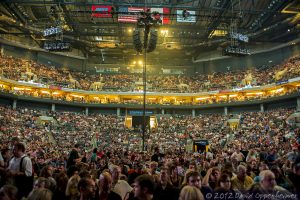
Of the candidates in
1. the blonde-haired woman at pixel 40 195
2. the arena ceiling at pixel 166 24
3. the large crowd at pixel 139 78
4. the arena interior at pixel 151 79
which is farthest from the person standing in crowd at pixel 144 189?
the large crowd at pixel 139 78

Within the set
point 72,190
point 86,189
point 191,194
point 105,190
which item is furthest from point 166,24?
point 191,194

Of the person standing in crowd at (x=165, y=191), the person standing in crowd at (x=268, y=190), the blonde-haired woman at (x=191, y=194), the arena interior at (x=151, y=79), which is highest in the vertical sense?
the arena interior at (x=151, y=79)

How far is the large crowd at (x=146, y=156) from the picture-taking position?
4441 millimetres

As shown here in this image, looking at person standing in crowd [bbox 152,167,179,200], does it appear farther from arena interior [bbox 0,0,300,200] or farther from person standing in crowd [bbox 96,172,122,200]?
arena interior [bbox 0,0,300,200]

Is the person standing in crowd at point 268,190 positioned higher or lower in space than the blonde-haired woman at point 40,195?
lower

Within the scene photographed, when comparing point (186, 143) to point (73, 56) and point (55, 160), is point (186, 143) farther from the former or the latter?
point (73, 56)

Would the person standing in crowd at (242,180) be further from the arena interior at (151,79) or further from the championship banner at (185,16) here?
the championship banner at (185,16)

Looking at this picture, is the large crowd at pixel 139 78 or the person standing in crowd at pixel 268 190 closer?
the person standing in crowd at pixel 268 190

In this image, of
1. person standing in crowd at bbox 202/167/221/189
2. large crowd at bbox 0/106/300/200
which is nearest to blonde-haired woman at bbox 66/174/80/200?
large crowd at bbox 0/106/300/200

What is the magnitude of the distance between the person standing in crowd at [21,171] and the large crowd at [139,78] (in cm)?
3553

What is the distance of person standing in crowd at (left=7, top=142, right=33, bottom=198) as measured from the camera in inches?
200

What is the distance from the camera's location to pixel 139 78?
49219 millimetres

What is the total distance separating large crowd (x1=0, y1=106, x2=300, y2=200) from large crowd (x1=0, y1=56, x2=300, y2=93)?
5.92 metres

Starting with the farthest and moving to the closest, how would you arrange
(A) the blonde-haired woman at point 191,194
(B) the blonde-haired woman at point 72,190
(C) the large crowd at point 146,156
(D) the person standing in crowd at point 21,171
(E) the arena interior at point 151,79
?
(E) the arena interior at point 151,79
(D) the person standing in crowd at point 21,171
(C) the large crowd at point 146,156
(B) the blonde-haired woman at point 72,190
(A) the blonde-haired woman at point 191,194
